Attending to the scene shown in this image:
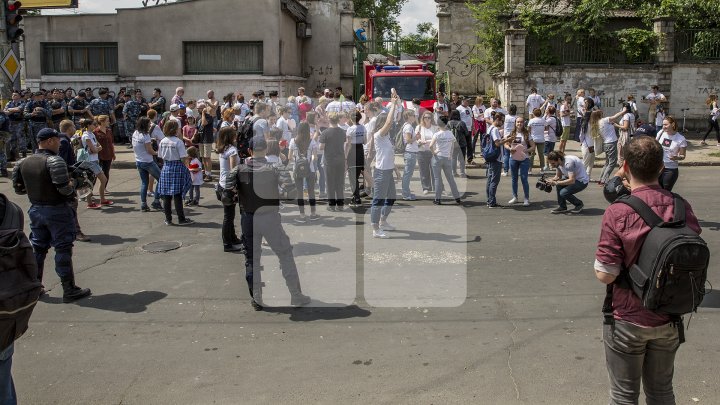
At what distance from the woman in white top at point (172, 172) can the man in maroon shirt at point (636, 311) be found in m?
8.09

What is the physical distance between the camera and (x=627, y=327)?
3.89 metres

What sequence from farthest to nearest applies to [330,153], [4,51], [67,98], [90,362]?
[67,98] < [4,51] < [330,153] < [90,362]

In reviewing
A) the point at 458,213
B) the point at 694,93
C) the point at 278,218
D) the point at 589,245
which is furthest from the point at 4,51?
the point at 694,93

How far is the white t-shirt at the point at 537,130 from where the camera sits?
51.6ft

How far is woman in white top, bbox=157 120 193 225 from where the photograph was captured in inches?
425

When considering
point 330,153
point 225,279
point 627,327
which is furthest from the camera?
point 330,153

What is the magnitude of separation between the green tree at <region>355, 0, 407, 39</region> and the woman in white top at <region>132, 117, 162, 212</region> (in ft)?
140

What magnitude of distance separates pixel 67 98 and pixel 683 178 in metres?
17.6

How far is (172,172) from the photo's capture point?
35.4ft

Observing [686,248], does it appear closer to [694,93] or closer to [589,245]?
[589,245]

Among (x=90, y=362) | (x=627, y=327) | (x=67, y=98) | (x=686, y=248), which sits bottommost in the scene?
(x=90, y=362)

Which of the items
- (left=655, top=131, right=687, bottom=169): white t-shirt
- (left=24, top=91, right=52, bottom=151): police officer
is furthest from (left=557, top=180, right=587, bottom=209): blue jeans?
(left=24, top=91, right=52, bottom=151): police officer

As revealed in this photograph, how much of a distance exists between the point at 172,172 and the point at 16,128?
9.40 m

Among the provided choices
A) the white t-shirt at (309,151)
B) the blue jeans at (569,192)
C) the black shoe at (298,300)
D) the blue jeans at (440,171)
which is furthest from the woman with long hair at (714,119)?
the black shoe at (298,300)
